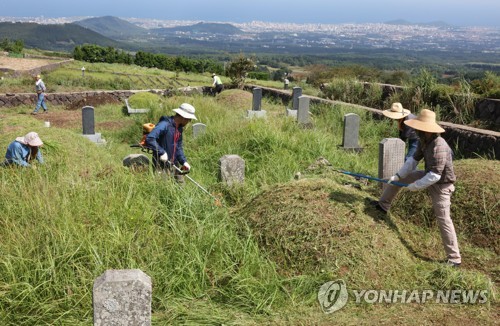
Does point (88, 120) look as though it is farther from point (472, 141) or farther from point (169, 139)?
point (472, 141)

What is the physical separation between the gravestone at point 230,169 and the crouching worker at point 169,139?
0.53 meters

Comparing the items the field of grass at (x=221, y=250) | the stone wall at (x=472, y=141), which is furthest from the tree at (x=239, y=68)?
the field of grass at (x=221, y=250)

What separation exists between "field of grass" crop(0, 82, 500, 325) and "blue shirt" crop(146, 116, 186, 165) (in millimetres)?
690

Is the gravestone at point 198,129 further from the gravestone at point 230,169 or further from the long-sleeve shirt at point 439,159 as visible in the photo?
the long-sleeve shirt at point 439,159

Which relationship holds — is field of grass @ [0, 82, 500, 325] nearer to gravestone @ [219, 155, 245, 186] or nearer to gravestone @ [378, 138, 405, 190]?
gravestone @ [378, 138, 405, 190]

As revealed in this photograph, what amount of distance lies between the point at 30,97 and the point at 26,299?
18.9 m

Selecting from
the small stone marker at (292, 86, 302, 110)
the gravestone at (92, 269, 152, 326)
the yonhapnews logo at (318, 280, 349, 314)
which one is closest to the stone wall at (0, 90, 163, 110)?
the small stone marker at (292, 86, 302, 110)

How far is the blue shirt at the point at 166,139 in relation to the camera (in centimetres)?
706

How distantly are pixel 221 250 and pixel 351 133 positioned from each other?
684cm

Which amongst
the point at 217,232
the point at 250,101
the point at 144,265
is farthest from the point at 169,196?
the point at 250,101

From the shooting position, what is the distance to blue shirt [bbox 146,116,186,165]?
706 centimetres

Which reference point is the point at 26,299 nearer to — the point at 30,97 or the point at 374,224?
the point at 374,224

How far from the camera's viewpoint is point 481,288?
4738 mm

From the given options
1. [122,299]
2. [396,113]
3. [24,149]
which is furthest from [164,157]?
[122,299]
